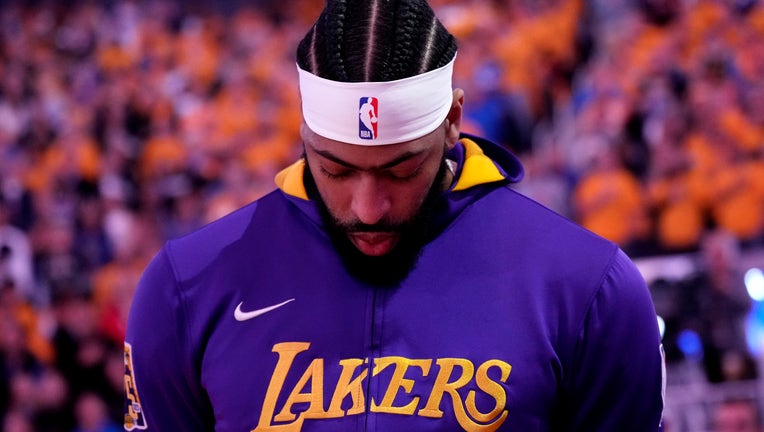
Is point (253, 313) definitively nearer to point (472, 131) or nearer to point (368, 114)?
point (368, 114)

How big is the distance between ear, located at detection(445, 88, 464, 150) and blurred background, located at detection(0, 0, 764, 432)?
3792mm

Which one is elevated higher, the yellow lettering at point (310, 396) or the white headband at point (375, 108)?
the white headband at point (375, 108)

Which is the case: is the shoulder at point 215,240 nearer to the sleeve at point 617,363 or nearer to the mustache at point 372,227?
the mustache at point 372,227

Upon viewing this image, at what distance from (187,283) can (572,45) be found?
8.70 m

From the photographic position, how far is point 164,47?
14.4 m

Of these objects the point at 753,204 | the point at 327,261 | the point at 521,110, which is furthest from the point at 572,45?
the point at 327,261

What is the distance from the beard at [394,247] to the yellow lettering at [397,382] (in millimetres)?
150

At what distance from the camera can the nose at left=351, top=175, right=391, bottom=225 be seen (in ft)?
6.95

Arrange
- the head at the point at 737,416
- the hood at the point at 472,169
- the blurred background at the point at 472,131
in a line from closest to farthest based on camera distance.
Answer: the hood at the point at 472,169 < the head at the point at 737,416 < the blurred background at the point at 472,131

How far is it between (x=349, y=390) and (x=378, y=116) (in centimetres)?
49

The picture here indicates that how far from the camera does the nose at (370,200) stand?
2117 mm

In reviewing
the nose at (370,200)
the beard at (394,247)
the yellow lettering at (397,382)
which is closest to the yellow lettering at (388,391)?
the yellow lettering at (397,382)

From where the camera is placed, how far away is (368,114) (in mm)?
2098

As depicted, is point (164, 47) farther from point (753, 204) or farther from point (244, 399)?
point (244, 399)
